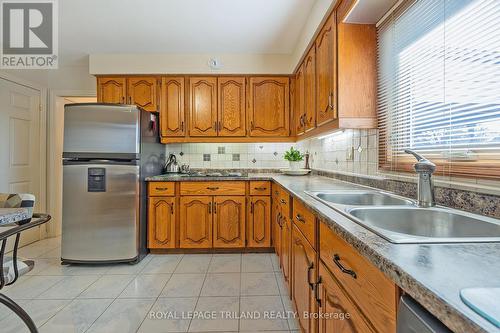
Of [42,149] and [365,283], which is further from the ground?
[42,149]

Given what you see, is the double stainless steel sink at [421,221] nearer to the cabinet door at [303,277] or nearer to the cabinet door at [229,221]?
the cabinet door at [303,277]

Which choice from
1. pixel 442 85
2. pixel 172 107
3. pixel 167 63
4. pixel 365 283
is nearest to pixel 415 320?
pixel 365 283

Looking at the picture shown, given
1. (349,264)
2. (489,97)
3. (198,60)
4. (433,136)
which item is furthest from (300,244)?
(198,60)

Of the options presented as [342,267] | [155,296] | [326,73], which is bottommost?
[155,296]

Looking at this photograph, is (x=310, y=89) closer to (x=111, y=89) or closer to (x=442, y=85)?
(x=442, y=85)

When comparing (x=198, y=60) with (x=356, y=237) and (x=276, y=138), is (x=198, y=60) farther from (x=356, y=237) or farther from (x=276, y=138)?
(x=356, y=237)

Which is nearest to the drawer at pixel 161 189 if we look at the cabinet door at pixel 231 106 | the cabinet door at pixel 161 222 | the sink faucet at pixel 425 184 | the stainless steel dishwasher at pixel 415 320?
the cabinet door at pixel 161 222

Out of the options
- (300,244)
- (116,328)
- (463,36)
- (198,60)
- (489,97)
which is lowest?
(116,328)

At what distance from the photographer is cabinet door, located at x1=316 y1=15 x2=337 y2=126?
182 cm

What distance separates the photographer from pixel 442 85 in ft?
4.07

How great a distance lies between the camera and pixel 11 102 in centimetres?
310

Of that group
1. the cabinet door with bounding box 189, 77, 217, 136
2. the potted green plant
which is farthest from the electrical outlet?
the cabinet door with bounding box 189, 77, 217, 136

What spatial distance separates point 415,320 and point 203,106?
3065 millimetres

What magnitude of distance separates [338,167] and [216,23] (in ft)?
5.82
